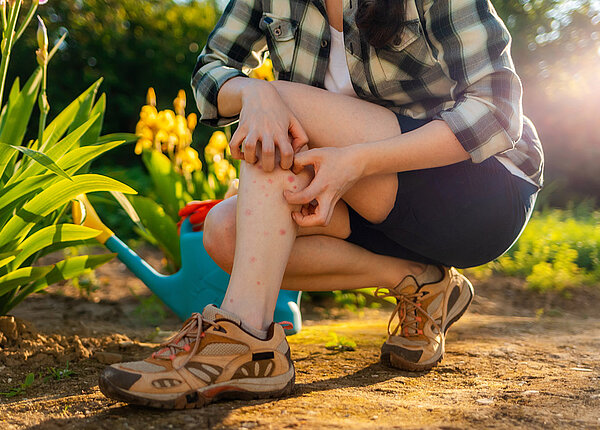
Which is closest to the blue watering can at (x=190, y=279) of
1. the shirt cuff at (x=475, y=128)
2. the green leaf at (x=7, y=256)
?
the green leaf at (x=7, y=256)

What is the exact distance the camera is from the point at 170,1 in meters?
6.92

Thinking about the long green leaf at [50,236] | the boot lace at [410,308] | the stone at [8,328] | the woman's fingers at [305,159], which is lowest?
the stone at [8,328]

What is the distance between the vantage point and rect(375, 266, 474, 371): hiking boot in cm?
144

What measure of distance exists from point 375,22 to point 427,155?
319 millimetres

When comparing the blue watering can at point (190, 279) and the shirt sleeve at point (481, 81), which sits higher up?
the shirt sleeve at point (481, 81)

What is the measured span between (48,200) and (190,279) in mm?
552

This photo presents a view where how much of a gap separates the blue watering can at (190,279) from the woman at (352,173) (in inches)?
12.5

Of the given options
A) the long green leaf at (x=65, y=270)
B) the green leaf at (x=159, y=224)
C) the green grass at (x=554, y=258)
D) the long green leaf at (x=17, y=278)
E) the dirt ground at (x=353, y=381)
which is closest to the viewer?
the dirt ground at (x=353, y=381)

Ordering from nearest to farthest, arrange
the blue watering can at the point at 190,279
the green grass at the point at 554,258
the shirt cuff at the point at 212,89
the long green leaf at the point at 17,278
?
1. the shirt cuff at the point at 212,89
2. the long green leaf at the point at 17,278
3. the blue watering can at the point at 190,279
4. the green grass at the point at 554,258

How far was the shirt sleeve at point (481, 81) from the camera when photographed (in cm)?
121

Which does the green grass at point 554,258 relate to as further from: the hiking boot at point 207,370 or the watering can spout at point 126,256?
the hiking boot at point 207,370

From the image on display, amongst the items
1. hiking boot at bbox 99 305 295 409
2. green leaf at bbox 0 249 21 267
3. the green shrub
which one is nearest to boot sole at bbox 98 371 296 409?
hiking boot at bbox 99 305 295 409

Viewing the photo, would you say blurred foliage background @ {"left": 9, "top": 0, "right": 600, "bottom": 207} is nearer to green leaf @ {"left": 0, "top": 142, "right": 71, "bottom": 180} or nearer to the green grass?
the green grass

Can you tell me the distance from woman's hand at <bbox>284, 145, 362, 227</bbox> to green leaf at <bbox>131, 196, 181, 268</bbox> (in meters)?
1.21
